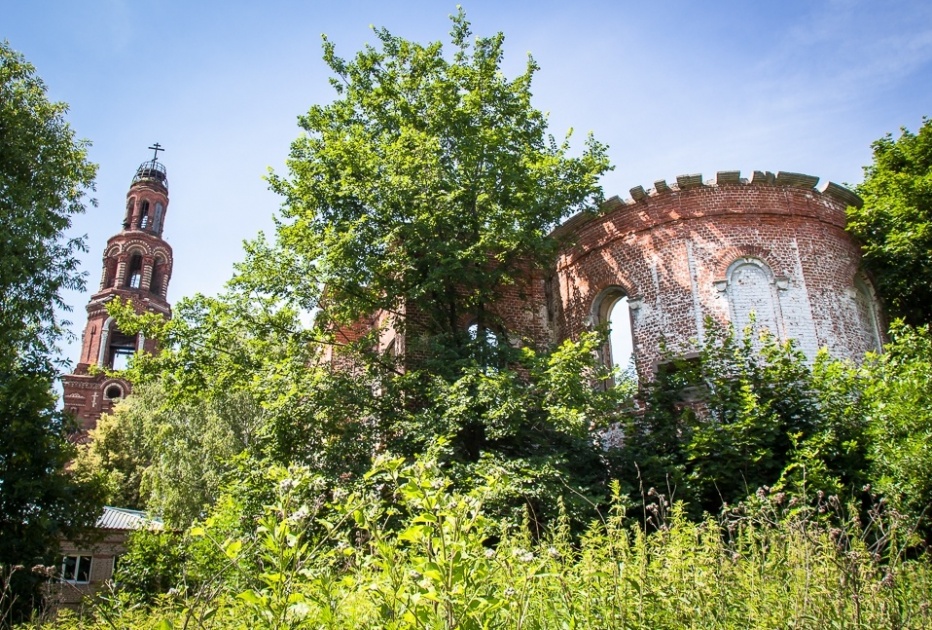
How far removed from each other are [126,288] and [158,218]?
6.04 m

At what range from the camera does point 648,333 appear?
1480 cm

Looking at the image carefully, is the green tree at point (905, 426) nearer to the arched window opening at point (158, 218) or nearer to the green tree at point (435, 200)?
the green tree at point (435, 200)

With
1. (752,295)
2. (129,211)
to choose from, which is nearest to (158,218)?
(129,211)

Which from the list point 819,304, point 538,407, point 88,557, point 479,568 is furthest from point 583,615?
point 88,557

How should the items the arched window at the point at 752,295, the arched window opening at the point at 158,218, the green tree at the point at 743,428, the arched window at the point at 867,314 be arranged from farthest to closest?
the arched window opening at the point at 158,218 → the arched window at the point at 867,314 → the arched window at the point at 752,295 → the green tree at the point at 743,428

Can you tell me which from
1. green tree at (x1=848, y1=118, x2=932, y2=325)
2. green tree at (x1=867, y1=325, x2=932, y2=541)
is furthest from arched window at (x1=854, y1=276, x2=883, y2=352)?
green tree at (x1=867, y1=325, x2=932, y2=541)

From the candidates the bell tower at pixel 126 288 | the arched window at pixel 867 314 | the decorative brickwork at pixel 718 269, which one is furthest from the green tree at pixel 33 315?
the bell tower at pixel 126 288

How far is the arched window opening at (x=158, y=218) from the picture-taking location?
4897cm

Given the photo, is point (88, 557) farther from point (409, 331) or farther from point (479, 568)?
point (479, 568)

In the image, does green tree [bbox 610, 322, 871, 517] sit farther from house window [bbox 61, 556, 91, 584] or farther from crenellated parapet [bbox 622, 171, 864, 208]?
house window [bbox 61, 556, 91, 584]

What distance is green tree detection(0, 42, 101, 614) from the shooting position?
1131 centimetres

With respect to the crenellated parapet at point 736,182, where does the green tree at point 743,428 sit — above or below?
below

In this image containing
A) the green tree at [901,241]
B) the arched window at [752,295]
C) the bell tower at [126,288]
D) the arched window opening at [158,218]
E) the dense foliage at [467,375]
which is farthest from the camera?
the arched window opening at [158,218]

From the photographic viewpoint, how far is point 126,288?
45906mm
